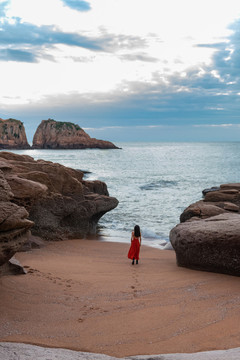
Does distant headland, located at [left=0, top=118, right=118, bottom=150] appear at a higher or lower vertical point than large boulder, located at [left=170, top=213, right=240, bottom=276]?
higher

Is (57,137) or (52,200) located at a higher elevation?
(57,137)

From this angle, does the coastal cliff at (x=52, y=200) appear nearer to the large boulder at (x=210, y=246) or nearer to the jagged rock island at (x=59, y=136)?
the large boulder at (x=210, y=246)

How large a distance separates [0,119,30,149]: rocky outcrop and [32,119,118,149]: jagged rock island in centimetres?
1425

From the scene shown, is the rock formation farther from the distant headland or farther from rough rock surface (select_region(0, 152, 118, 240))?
the distant headland

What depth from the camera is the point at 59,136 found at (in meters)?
138

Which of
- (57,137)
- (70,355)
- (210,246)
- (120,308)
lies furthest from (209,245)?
(57,137)

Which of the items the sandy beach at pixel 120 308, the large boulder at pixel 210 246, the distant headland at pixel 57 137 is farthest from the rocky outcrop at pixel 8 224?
the distant headland at pixel 57 137

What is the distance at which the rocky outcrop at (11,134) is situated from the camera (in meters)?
117

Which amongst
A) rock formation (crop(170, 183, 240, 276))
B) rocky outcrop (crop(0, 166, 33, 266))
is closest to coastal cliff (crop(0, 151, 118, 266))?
rocky outcrop (crop(0, 166, 33, 266))

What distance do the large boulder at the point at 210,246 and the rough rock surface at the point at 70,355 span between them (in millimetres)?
3595

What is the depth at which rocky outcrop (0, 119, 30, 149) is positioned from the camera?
117 meters

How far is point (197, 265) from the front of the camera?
7797mm

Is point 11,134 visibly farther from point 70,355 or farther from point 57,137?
point 70,355

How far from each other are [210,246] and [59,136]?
13494cm
